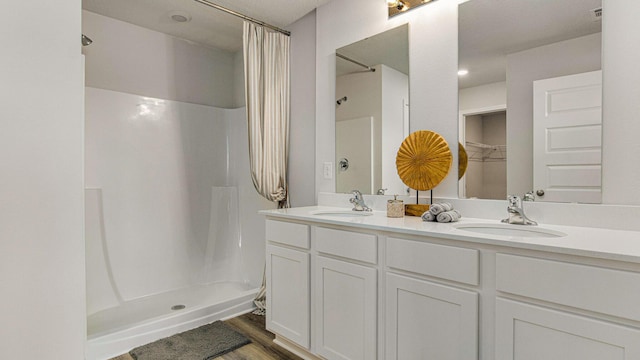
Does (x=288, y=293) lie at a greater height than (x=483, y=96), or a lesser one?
lesser

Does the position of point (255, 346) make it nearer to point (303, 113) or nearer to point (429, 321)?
point (429, 321)

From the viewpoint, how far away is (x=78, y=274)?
1243 millimetres

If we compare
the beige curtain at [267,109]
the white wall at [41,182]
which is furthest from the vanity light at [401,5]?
the white wall at [41,182]

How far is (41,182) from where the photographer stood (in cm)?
115

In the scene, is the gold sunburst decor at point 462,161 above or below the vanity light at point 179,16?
below

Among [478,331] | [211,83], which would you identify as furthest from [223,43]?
[478,331]

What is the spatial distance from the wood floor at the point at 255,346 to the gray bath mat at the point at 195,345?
0.05 metres

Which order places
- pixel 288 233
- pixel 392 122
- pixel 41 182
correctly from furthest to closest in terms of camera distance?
pixel 392 122
pixel 288 233
pixel 41 182

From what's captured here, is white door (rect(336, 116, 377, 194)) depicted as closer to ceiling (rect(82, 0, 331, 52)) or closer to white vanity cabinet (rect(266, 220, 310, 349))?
white vanity cabinet (rect(266, 220, 310, 349))

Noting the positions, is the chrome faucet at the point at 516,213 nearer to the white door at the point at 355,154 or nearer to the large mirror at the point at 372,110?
the large mirror at the point at 372,110

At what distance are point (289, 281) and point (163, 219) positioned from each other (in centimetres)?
154

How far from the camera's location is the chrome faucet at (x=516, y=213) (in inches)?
56.9

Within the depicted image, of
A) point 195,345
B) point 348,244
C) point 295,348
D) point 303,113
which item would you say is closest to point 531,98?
point 348,244

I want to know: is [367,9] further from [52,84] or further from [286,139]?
[52,84]
